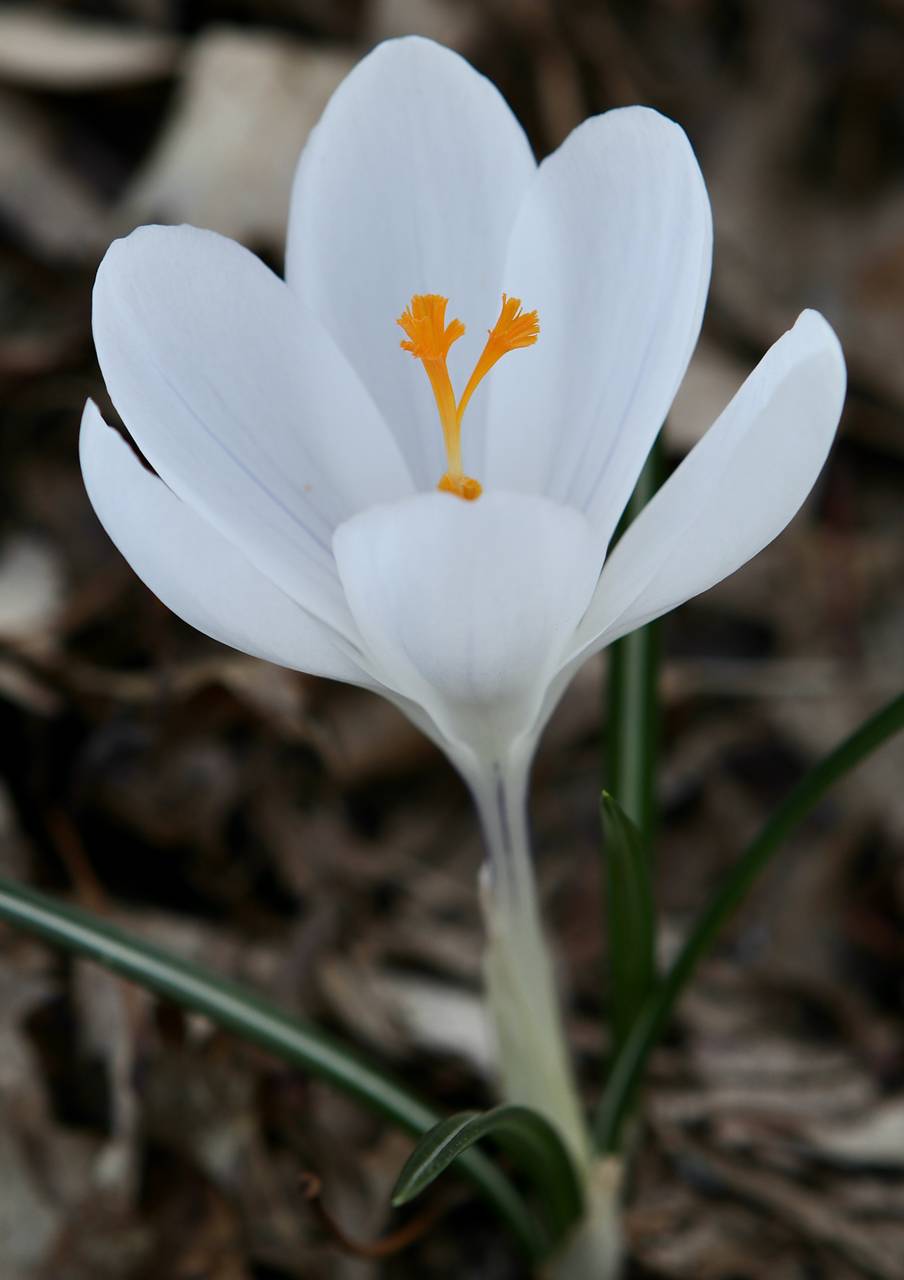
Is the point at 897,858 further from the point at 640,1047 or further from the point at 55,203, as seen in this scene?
the point at 55,203

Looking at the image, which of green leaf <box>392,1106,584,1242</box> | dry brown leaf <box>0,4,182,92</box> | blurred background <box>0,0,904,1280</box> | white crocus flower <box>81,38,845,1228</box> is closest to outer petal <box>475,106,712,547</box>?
white crocus flower <box>81,38,845,1228</box>

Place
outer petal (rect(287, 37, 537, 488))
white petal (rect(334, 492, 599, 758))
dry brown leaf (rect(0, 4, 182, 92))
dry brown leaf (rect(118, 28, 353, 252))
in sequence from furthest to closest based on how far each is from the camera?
dry brown leaf (rect(0, 4, 182, 92)), dry brown leaf (rect(118, 28, 353, 252)), outer petal (rect(287, 37, 537, 488)), white petal (rect(334, 492, 599, 758))

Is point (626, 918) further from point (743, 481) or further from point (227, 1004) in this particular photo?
point (743, 481)

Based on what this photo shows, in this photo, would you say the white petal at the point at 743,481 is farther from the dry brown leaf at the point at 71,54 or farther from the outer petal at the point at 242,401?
the dry brown leaf at the point at 71,54

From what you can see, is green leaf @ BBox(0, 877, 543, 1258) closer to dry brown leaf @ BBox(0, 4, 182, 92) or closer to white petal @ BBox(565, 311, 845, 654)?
white petal @ BBox(565, 311, 845, 654)

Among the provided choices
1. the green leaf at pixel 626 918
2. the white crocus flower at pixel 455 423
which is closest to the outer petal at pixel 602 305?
the white crocus flower at pixel 455 423

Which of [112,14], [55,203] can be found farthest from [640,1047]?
[112,14]

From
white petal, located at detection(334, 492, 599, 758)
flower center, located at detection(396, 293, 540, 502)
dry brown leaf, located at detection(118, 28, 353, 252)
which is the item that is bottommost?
white petal, located at detection(334, 492, 599, 758)
